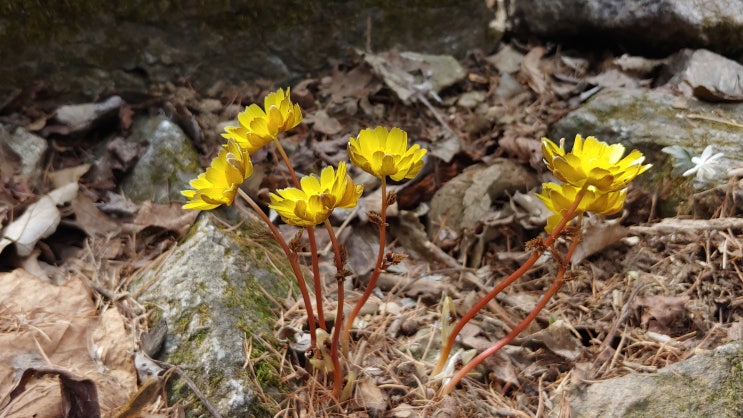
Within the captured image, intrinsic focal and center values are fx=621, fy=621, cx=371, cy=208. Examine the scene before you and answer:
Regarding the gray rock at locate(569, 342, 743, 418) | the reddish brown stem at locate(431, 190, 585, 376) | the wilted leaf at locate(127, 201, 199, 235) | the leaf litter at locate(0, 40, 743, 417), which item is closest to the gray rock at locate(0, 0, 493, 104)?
the leaf litter at locate(0, 40, 743, 417)

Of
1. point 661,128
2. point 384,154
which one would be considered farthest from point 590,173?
point 661,128

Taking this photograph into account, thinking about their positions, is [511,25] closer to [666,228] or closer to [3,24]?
[666,228]

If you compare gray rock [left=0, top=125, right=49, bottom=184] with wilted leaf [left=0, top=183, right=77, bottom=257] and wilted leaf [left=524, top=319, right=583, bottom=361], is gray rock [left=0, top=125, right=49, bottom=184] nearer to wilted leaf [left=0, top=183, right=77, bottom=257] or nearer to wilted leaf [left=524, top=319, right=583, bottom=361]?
wilted leaf [left=0, top=183, right=77, bottom=257]

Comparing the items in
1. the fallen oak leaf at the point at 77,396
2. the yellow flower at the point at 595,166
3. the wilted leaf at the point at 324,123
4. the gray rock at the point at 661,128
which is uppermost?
the yellow flower at the point at 595,166

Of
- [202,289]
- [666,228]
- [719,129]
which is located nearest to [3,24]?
[202,289]

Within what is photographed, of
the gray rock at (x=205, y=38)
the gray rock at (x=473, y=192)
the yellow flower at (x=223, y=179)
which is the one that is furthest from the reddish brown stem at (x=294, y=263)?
the gray rock at (x=205, y=38)

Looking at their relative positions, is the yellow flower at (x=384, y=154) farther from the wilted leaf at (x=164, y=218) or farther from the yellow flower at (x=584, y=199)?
the wilted leaf at (x=164, y=218)
